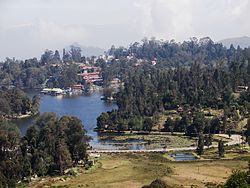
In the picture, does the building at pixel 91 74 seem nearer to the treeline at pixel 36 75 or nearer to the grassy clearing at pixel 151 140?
the treeline at pixel 36 75

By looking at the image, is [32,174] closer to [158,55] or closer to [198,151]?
[198,151]

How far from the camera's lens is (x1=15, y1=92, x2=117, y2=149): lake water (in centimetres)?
7375

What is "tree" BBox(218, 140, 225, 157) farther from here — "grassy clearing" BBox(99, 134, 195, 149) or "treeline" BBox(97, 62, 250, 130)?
"treeline" BBox(97, 62, 250, 130)

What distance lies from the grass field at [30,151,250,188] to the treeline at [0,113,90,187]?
167 centimetres

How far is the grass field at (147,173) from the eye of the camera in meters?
38.9

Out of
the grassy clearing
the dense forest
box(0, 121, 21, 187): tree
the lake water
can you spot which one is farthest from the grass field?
the dense forest

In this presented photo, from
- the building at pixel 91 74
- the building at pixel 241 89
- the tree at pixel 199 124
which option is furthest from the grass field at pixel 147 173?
the building at pixel 91 74

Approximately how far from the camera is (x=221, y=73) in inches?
3300

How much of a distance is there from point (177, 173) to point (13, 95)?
47.2 metres

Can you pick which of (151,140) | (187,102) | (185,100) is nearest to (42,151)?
(151,140)

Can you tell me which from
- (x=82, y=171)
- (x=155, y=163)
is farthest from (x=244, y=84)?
(x=82, y=171)

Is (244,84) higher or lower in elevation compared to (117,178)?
higher

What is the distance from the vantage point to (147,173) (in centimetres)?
4197

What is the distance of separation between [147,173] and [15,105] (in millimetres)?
44381
